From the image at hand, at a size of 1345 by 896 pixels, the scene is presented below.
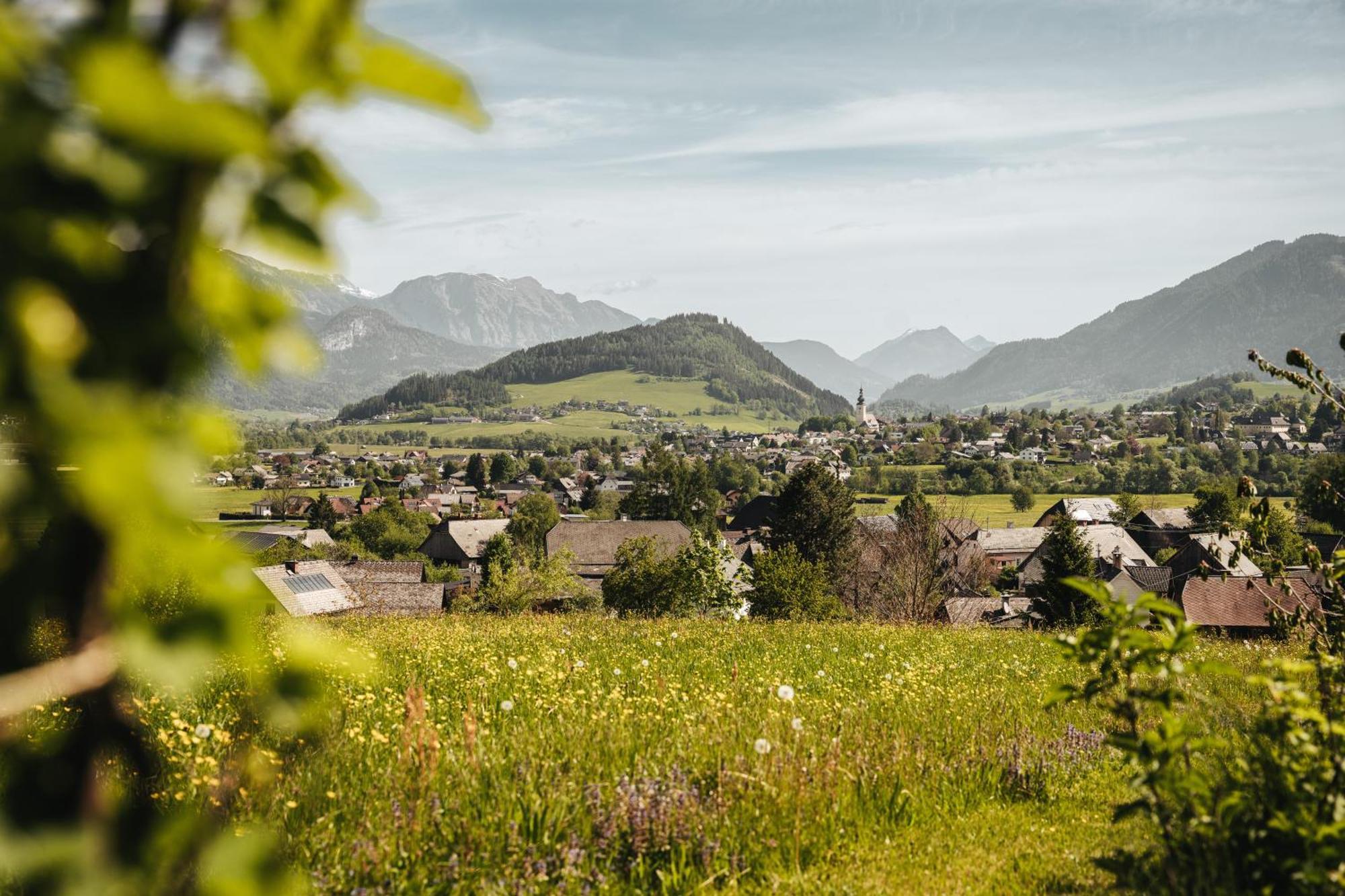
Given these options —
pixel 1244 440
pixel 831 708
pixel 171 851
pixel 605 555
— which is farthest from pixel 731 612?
pixel 1244 440

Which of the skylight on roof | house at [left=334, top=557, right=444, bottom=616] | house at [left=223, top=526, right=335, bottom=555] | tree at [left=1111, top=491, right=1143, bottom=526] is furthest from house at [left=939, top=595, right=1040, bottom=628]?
house at [left=223, top=526, right=335, bottom=555]

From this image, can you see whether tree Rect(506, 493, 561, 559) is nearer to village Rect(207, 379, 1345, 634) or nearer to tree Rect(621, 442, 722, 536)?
village Rect(207, 379, 1345, 634)

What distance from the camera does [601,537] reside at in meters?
80.4

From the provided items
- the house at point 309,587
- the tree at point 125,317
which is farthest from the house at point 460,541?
the tree at point 125,317

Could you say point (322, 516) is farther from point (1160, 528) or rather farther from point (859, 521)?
point (1160, 528)

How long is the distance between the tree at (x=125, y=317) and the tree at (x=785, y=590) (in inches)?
1092

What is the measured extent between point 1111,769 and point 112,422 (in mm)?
7240

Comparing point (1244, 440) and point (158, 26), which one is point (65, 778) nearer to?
point (158, 26)

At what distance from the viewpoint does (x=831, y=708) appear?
7.52 metres

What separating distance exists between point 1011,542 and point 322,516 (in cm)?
8509

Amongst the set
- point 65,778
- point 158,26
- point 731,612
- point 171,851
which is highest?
point 158,26

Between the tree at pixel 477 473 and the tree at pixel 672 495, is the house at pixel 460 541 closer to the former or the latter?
the tree at pixel 672 495

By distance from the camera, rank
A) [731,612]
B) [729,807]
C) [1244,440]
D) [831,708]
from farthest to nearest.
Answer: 1. [1244,440]
2. [731,612]
3. [831,708]
4. [729,807]

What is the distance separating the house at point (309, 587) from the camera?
125ft
